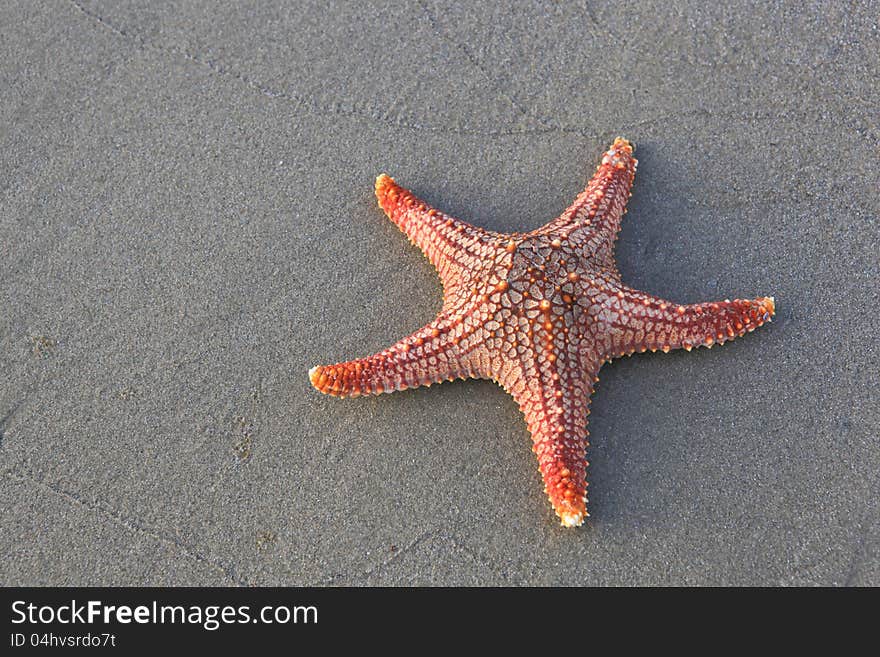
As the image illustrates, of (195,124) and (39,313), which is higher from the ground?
(195,124)

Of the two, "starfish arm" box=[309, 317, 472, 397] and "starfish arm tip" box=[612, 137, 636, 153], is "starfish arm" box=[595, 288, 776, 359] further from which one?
"starfish arm tip" box=[612, 137, 636, 153]

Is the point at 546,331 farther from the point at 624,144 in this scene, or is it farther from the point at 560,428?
the point at 624,144

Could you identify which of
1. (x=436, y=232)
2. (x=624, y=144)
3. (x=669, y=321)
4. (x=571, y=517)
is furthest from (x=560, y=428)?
(x=624, y=144)

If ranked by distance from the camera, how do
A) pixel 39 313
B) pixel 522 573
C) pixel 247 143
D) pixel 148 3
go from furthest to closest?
pixel 148 3
pixel 247 143
pixel 39 313
pixel 522 573

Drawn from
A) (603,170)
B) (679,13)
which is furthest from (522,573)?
(679,13)

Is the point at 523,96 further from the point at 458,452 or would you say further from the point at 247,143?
the point at 458,452

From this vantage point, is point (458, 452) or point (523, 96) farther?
point (523, 96)
